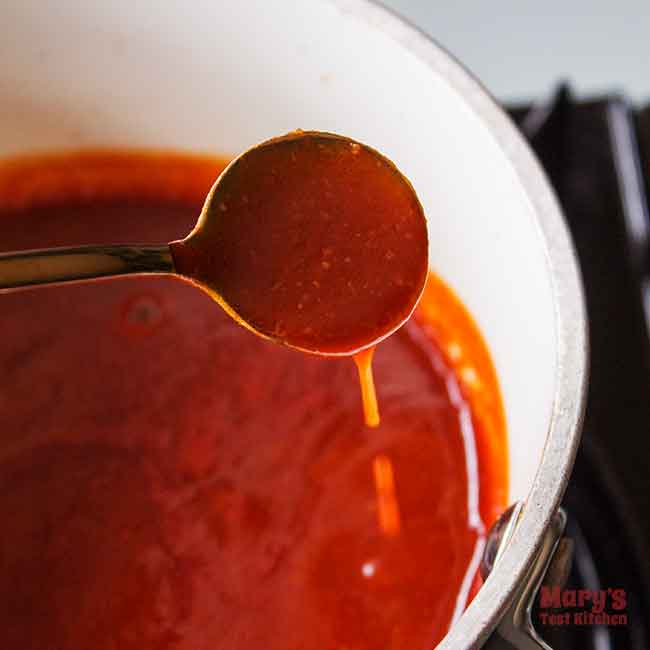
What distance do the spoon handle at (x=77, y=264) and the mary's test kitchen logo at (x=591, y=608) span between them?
44 centimetres

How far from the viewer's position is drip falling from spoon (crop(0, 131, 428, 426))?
702 millimetres

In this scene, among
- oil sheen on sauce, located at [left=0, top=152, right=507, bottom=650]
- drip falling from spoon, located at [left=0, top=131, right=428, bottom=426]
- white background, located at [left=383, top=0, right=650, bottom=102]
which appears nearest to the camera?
drip falling from spoon, located at [left=0, top=131, right=428, bottom=426]

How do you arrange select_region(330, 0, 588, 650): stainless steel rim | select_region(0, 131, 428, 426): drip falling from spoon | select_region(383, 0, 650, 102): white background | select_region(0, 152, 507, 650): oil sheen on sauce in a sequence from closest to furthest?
select_region(330, 0, 588, 650): stainless steel rim < select_region(0, 131, 428, 426): drip falling from spoon < select_region(0, 152, 507, 650): oil sheen on sauce < select_region(383, 0, 650, 102): white background

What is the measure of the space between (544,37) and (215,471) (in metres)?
0.79

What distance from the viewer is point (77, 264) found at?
0.65 metres

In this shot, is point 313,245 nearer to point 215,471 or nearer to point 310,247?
point 310,247

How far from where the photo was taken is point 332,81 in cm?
88

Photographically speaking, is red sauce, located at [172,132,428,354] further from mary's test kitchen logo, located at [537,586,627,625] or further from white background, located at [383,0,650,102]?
white background, located at [383,0,650,102]

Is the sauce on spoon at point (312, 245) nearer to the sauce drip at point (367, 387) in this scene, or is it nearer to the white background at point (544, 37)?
the sauce drip at point (367, 387)

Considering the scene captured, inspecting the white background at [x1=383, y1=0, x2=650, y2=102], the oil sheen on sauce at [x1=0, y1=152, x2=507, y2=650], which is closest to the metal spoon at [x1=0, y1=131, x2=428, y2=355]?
the oil sheen on sauce at [x1=0, y1=152, x2=507, y2=650]

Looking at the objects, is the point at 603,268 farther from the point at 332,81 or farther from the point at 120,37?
the point at 120,37

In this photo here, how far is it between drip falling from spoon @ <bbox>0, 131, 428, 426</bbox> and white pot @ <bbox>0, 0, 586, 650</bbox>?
0.09 m

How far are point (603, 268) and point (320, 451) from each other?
37 centimetres

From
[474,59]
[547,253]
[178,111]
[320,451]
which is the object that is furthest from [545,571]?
[474,59]
